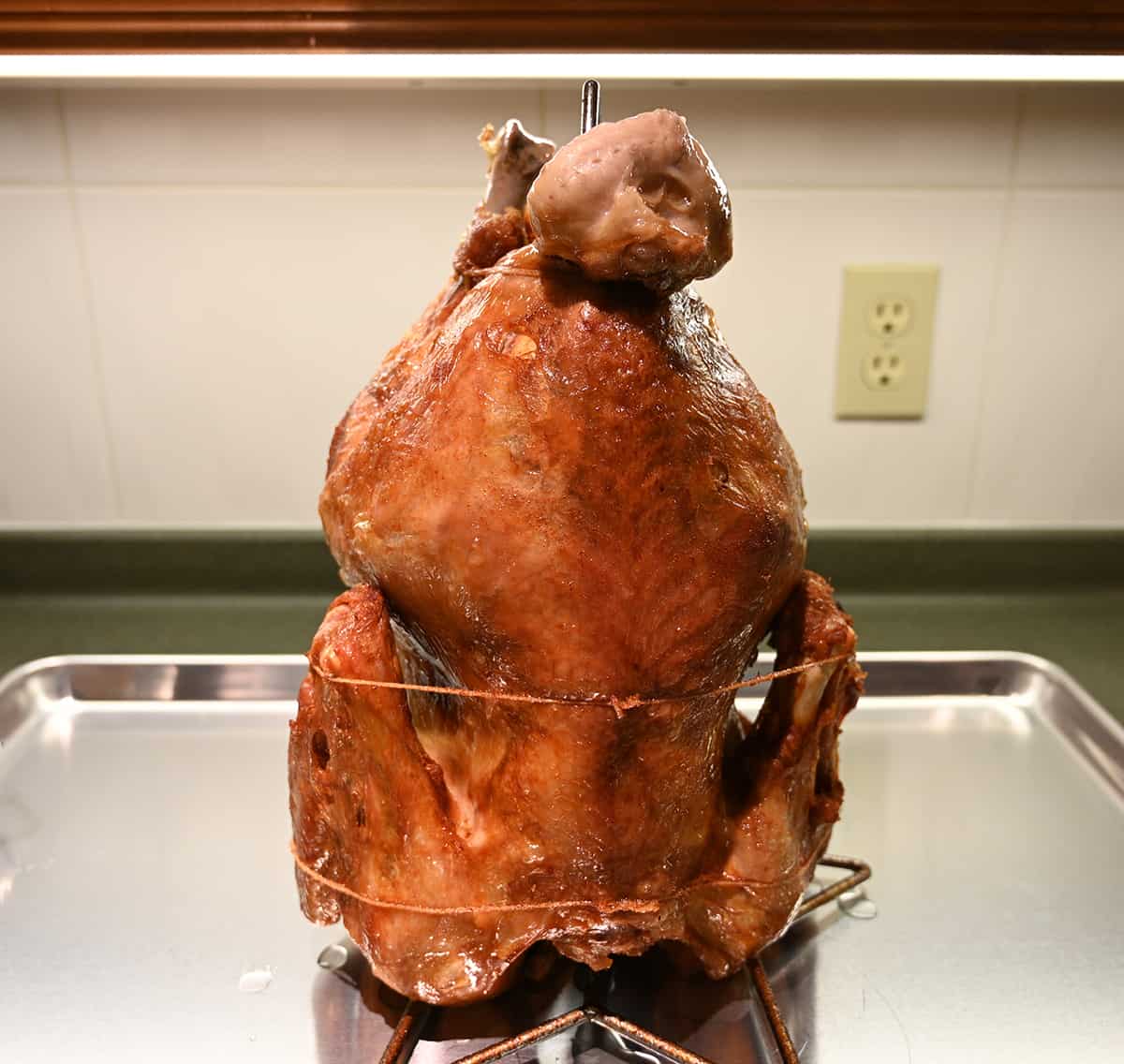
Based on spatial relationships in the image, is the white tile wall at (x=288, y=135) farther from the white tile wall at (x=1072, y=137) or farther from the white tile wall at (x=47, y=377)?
the white tile wall at (x=1072, y=137)

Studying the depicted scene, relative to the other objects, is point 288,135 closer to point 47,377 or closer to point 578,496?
point 47,377

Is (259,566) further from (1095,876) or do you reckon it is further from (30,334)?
(1095,876)

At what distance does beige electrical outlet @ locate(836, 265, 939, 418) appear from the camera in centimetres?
142

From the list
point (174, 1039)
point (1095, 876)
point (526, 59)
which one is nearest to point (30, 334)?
point (526, 59)

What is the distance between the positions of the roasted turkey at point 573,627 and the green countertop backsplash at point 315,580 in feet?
2.45

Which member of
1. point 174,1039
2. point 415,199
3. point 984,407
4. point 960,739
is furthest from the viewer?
point 984,407

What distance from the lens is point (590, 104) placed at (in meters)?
0.73

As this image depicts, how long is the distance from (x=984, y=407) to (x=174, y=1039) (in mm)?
1233

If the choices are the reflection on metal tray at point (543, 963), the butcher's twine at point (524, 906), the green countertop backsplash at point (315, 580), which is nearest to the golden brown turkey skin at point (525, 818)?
the butcher's twine at point (524, 906)

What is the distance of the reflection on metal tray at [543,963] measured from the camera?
81 centimetres

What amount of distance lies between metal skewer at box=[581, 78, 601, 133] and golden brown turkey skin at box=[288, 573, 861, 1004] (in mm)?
350

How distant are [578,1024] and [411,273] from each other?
0.96 m

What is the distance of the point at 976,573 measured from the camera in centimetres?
155

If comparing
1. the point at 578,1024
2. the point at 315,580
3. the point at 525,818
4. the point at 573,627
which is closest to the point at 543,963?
the point at 578,1024
